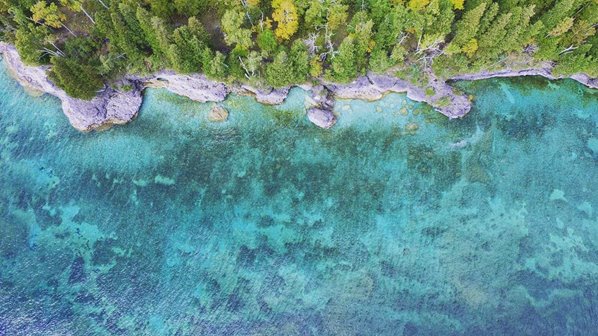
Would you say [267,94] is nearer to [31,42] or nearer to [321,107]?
[321,107]

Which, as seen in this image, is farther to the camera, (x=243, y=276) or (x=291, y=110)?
(x=291, y=110)

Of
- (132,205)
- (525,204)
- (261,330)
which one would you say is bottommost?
(261,330)

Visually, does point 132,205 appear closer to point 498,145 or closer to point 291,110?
point 291,110

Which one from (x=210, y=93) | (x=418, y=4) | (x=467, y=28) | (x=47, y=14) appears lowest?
(x=210, y=93)

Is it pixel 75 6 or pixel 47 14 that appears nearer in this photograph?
pixel 47 14

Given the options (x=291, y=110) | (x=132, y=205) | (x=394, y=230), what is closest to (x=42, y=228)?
(x=132, y=205)

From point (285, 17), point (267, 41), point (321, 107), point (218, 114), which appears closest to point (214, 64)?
point (267, 41)

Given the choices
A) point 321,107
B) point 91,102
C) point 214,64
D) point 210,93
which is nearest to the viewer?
point 214,64
